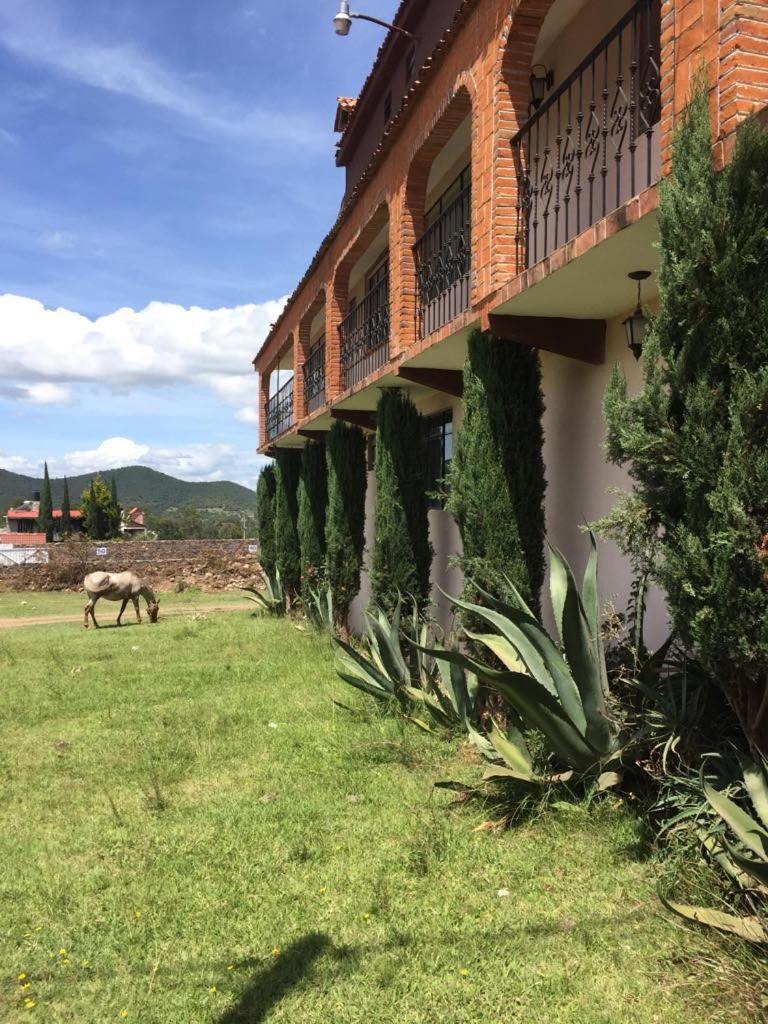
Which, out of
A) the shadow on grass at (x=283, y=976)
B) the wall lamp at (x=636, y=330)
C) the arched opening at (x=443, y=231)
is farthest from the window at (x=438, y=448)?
the shadow on grass at (x=283, y=976)

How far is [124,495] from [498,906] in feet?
550

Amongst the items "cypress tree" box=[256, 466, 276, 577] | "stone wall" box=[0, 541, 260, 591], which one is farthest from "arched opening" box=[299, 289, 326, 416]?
"stone wall" box=[0, 541, 260, 591]

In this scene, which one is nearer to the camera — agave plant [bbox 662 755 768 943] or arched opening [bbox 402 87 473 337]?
agave plant [bbox 662 755 768 943]

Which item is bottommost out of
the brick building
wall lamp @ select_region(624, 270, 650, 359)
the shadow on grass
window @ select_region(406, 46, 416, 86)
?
the shadow on grass

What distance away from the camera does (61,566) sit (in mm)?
27875

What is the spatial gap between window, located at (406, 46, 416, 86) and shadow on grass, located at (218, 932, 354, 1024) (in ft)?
36.9

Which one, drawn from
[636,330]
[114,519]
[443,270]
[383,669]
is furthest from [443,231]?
[114,519]

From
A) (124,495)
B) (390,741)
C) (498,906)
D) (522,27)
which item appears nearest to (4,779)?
(390,741)

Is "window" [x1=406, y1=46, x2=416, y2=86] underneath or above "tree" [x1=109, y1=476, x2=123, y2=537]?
above

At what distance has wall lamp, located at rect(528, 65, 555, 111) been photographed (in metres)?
7.30

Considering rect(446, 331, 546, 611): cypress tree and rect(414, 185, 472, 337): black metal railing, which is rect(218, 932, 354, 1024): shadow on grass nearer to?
rect(446, 331, 546, 611): cypress tree

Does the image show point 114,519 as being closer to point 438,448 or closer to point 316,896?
point 438,448

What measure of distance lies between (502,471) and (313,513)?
8.64 meters

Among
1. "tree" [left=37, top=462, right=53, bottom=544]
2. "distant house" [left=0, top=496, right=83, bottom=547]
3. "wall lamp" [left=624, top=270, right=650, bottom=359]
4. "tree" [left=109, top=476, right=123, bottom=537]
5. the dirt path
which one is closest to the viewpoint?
"wall lamp" [left=624, top=270, right=650, bottom=359]
